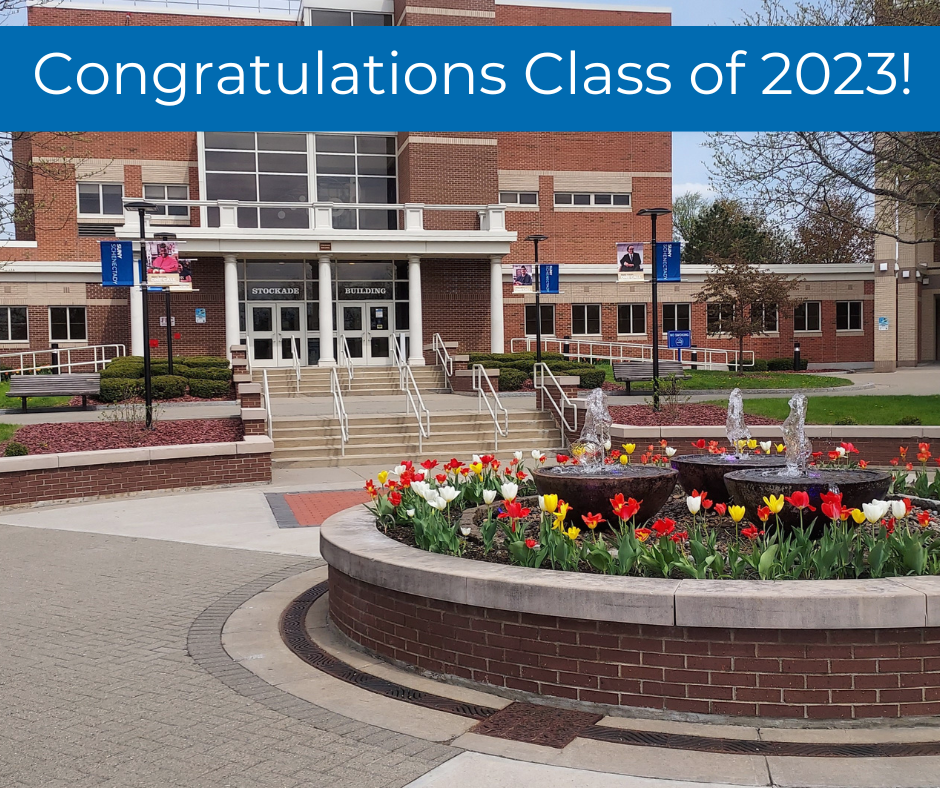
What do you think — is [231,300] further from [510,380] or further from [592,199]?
[592,199]

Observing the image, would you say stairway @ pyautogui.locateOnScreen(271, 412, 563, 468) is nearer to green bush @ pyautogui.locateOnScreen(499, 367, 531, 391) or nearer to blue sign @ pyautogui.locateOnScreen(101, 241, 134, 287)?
green bush @ pyautogui.locateOnScreen(499, 367, 531, 391)

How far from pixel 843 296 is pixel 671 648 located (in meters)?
43.4

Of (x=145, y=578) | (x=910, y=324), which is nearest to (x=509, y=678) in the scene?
(x=145, y=578)

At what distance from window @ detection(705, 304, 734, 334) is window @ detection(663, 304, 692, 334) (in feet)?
2.85

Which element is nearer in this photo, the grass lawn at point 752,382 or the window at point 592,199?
the grass lawn at point 752,382

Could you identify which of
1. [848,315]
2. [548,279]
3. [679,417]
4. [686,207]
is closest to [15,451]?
[679,417]

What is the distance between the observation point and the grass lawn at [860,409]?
1908 centimetres

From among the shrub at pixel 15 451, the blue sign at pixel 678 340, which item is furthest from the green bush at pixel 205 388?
the blue sign at pixel 678 340

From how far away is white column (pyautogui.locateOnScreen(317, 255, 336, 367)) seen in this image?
3347cm

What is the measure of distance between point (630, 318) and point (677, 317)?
2401mm

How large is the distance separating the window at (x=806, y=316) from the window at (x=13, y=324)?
3288 cm

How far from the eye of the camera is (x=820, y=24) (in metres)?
21.3

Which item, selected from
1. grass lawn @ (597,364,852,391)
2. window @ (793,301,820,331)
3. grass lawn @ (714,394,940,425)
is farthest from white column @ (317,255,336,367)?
window @ (793,301,820,331)

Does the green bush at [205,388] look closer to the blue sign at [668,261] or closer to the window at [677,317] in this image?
the blue sign at [668,261]
